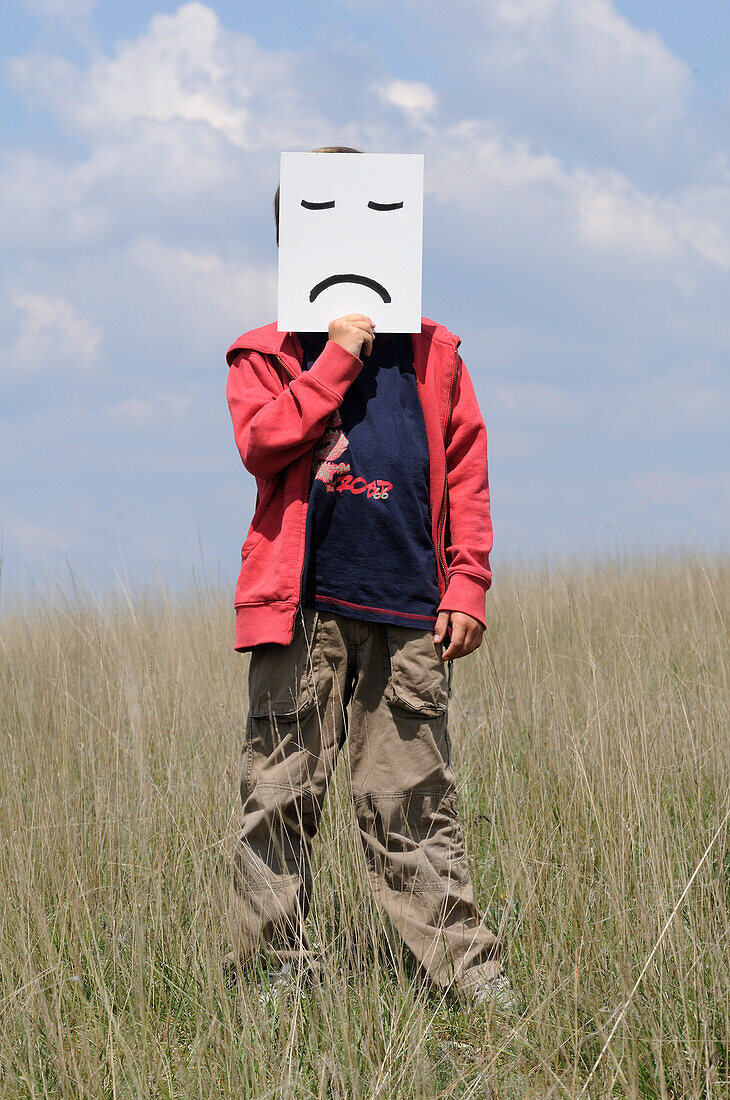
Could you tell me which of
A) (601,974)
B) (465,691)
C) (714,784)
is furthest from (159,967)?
(465,691)

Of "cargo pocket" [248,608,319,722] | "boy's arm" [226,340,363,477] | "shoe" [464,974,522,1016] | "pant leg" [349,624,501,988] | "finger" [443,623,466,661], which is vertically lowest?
"shoe" [464,974,522,1016]

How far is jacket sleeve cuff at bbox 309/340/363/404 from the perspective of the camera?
1.81 metres

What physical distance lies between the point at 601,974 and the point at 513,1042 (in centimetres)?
21

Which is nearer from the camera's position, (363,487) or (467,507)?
(363,487)

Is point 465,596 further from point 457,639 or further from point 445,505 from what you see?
point 445,505

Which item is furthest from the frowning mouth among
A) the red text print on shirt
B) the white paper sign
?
the red text print on shirt

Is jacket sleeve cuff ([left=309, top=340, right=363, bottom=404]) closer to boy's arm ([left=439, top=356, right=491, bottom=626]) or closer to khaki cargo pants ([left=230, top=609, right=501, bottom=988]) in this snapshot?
boy's arm ([left=439, top=356, right=491, bottom=626])

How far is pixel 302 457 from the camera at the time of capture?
190cm

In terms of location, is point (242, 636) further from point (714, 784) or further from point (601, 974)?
point (714, 784)

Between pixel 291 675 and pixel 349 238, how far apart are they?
924mm

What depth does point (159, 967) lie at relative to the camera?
199cm

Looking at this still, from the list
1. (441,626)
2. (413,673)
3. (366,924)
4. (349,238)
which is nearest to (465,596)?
(441,626)

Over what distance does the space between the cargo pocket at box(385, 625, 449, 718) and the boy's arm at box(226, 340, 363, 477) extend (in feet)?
1.37

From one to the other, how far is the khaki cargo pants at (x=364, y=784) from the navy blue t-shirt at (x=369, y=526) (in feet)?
0.17
